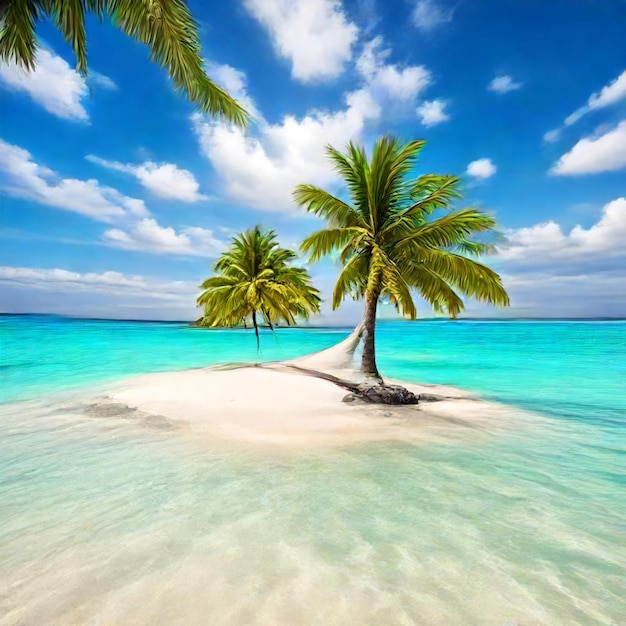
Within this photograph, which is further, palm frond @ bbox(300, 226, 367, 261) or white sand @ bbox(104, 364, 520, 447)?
palm frond @ bbox(300, 226, 367, 261)

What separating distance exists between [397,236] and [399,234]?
0.08 meters

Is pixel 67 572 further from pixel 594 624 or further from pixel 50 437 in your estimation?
pixel 50 437

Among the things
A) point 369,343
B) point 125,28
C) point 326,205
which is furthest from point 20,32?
point 369,343

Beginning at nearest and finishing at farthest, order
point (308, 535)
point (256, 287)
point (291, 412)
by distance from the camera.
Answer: point (308, 535) < point (291, 412) < point (256, 287)

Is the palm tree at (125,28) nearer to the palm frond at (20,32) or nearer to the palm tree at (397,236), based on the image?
the palm frond at (20,32)

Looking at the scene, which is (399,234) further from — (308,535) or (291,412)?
(308,535)

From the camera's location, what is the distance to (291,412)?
673 cm

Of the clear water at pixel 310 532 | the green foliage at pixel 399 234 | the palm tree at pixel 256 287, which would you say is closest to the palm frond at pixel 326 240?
the green foliage at pixel 399 234

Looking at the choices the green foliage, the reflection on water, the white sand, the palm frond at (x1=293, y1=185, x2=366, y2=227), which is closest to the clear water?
the reflection on water

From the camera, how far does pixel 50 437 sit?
536 centimetres

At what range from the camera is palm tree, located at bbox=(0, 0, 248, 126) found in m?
5.58

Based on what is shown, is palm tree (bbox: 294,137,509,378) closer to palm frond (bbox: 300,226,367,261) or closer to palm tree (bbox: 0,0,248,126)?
palm frond (bbox: 300,226,367,261)

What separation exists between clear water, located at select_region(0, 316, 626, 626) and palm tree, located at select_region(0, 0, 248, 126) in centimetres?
612

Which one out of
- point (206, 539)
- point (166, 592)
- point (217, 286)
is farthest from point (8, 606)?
point (217, 286)
